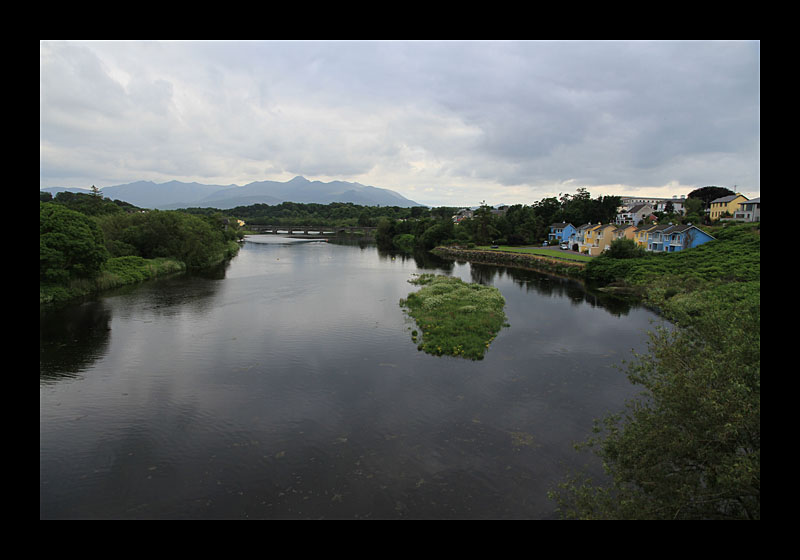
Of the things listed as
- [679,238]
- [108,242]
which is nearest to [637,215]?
[679,238]

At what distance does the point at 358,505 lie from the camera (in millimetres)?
10891

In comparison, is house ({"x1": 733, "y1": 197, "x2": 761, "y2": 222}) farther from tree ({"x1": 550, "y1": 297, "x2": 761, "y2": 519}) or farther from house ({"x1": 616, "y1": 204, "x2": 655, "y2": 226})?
tree ({"x1": 550, "y1": 297, "x2": 761, "y2": 519})

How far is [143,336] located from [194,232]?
112 feet

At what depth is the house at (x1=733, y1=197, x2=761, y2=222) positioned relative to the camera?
6462 centimetres

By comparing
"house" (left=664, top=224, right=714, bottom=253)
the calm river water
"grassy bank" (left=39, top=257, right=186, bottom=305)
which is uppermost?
"house" (left=664, top=224, right=714, bottom=253)

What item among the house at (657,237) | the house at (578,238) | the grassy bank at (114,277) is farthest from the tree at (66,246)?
the house at (657,237)

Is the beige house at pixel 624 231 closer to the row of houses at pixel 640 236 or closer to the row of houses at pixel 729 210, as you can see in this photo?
the row of houses at pixel 640 236

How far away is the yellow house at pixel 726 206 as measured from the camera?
245 feet

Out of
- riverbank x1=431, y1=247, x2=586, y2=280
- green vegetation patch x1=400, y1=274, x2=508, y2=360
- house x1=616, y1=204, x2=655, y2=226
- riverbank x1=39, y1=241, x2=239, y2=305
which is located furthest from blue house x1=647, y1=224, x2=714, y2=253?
riverbank x1=39, y1=241, x2=239, y2=305

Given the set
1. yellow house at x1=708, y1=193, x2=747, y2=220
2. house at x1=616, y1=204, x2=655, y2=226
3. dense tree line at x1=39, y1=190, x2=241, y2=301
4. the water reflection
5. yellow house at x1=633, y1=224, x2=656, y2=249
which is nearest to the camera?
the water reflection

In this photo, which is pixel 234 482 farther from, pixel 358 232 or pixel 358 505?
pixel 358 232

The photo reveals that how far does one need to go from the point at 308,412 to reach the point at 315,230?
12584cm

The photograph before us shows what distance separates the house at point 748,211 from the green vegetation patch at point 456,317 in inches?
2164
